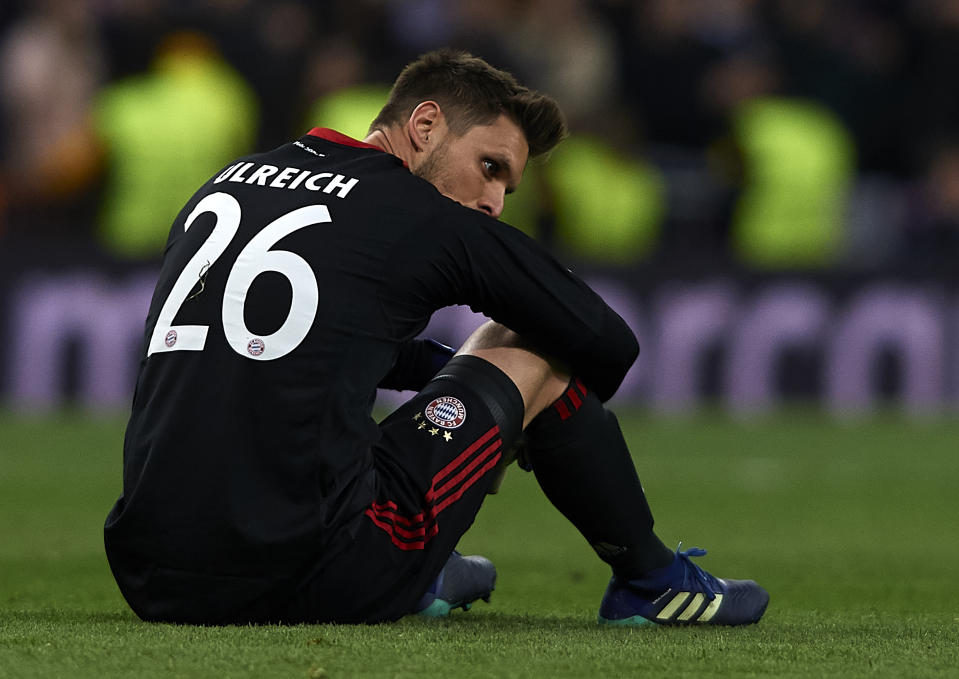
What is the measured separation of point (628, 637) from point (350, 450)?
2.26 feet

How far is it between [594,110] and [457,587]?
8766 millimetres

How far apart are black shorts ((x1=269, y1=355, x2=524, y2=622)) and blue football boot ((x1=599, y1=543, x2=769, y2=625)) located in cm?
43

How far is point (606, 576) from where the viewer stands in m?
4.93

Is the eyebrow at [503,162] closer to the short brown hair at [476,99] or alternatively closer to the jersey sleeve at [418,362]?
the short brown hair at [476,99]

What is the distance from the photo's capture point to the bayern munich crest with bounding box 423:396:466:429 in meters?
3.47

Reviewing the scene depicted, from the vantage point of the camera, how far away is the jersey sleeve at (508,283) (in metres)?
3.40

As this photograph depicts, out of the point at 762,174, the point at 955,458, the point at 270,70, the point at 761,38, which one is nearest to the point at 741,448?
the point at 955,458

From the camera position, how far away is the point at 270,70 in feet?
38.9

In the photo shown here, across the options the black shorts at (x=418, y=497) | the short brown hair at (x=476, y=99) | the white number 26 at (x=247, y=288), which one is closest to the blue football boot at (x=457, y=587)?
the black shorts at (x=418, y=497)

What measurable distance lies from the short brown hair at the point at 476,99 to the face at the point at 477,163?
0.07 feet

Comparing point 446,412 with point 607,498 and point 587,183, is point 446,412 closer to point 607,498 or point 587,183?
point 607,498

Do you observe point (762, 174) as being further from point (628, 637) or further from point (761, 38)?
point (628, 637)

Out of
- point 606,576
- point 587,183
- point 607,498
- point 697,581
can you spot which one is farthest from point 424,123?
point 587,183

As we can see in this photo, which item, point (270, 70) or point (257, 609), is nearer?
point (257, 609)
